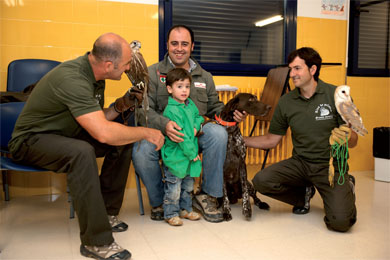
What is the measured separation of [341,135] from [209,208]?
1062 mm

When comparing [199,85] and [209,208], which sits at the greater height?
[199,85]

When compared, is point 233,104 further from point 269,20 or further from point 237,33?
point 269,20

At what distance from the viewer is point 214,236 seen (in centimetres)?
224

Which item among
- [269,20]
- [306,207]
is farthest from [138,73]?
[269,20]

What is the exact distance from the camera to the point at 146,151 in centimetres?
246

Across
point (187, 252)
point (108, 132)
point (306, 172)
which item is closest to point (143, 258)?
point (187, 252)

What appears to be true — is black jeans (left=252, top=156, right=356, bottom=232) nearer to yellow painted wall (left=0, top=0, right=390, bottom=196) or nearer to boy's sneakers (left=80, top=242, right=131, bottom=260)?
boy's sneakers (left=80, top=242, right=131, bottom=260)

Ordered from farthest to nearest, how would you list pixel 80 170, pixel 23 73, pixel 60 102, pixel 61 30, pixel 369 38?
pixel 369 38
pixel 61 30
pixel 23 73
pixel 60 102
pixel 80 170

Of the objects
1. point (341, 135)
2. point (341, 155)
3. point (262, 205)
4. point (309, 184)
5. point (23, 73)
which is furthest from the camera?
point (23, 73)

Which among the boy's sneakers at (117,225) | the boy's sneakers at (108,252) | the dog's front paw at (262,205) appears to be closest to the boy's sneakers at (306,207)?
the dog's front paw at (262,205)

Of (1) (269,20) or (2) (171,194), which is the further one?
(1) (269,20)

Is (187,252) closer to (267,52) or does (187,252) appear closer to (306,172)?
(306,172)

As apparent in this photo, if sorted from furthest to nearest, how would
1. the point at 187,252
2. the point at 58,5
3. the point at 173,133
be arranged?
the point at 58,5 → the point at 173,133 → the point at 187,252

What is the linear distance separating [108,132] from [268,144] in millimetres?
1512
